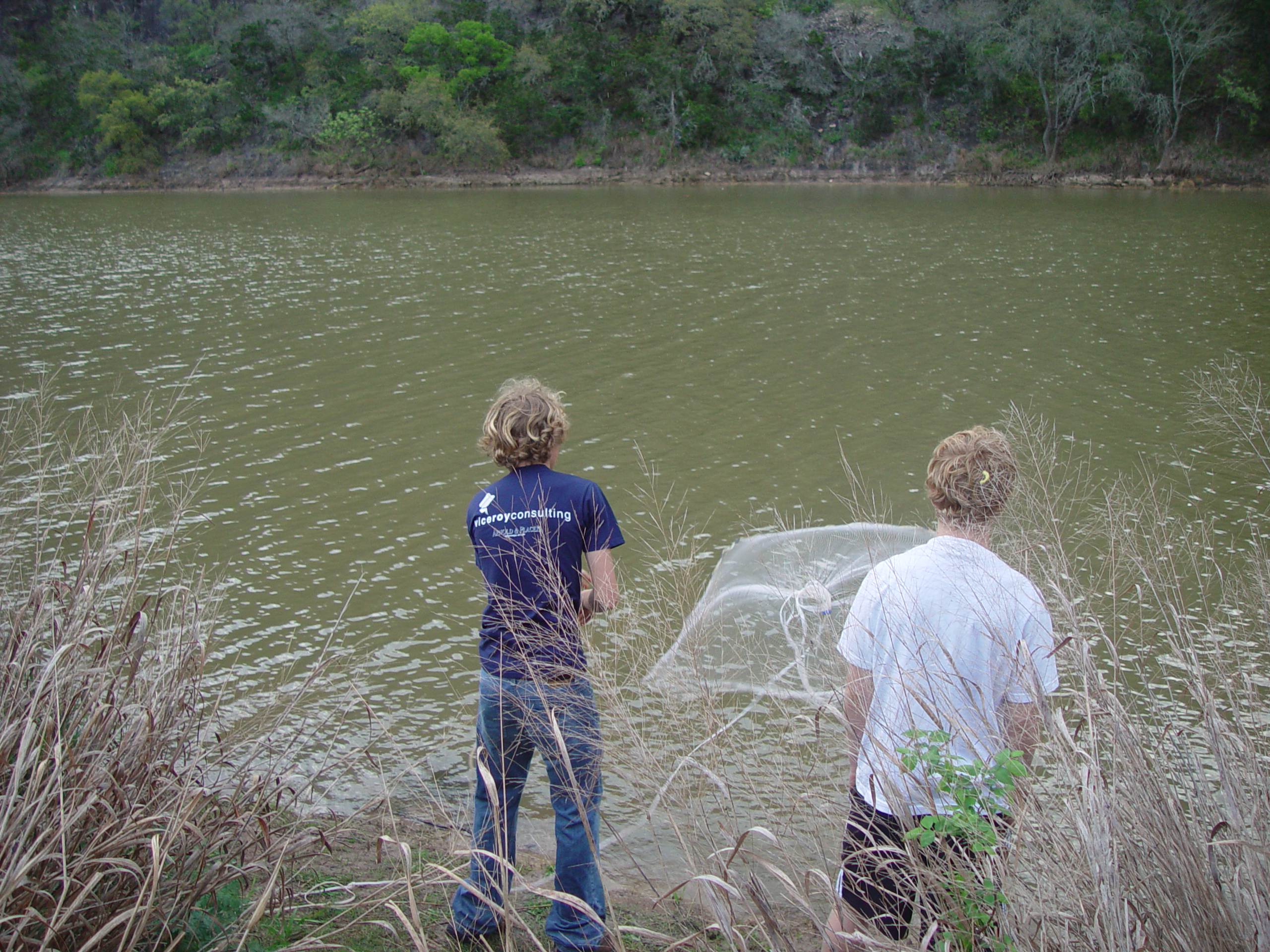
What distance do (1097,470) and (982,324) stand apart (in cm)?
637

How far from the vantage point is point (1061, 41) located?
3959cm

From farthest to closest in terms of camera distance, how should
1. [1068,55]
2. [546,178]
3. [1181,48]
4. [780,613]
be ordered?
[546,178], [1068,55], [1181,48], [780,613]

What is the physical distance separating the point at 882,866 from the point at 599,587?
113cm

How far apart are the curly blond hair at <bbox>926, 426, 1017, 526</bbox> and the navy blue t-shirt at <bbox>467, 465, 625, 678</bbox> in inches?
38.0

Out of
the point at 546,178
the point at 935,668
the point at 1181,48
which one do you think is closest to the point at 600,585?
the point at 935,668

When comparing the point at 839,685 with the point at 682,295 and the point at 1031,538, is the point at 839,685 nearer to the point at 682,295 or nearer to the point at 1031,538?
the point at 1031,538

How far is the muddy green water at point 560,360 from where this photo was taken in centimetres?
677

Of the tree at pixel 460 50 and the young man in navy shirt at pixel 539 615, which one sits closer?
the young man in navy shirt at pixel 539 615

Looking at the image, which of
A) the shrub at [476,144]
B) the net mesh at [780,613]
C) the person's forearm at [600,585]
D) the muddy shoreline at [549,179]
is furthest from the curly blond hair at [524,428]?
the shrub at [476,144]

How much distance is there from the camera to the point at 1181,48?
3772cm

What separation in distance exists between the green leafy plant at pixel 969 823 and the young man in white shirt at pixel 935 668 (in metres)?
0.04

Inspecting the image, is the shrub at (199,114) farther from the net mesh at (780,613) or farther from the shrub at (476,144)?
the net mesh at (780,613)

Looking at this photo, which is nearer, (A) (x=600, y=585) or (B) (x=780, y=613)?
(A) (x=600, y=585)

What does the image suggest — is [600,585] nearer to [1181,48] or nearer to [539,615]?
[539,615]
